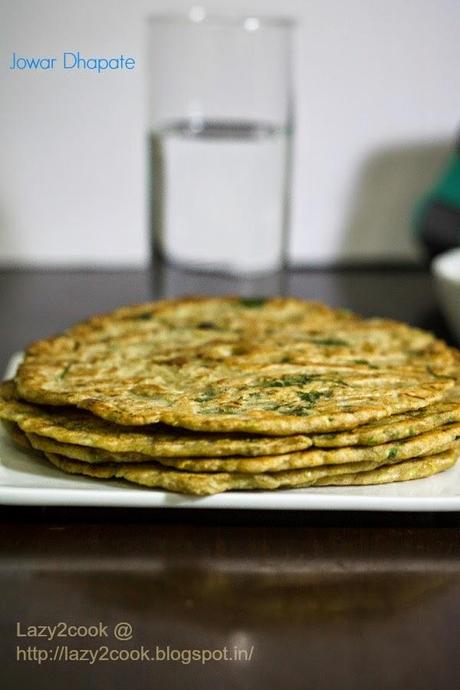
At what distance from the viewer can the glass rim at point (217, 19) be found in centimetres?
222

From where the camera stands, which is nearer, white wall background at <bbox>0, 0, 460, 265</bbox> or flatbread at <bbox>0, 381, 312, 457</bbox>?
flatbread at <bbox>0, 381, 312, 457</bbox>

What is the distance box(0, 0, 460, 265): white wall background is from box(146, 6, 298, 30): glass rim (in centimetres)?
2

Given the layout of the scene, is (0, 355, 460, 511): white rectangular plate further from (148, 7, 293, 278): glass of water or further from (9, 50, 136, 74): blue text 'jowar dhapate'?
(9, 50, 136, 74): blue text 'jowar dhapate'

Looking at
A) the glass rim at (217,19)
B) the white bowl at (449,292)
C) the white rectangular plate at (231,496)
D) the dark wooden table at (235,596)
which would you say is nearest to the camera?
the dark wooden table at (235,596)

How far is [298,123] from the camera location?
2.49m

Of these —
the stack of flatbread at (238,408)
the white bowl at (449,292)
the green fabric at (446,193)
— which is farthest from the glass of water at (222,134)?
the stack of flatbread at (238,408)

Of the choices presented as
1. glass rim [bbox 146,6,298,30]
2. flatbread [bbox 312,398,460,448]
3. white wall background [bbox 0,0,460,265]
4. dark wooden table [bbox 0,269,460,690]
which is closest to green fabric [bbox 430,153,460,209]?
white wall background [bbox 0,0,460,265]

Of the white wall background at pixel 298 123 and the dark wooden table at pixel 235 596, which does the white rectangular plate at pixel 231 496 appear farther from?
the white wall background at pixel 298 123

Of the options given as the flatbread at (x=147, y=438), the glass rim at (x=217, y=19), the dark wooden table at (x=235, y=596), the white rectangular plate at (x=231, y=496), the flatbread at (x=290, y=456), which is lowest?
the dark wooden table at (x=235, y=596)

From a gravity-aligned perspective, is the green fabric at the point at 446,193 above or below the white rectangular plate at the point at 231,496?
above

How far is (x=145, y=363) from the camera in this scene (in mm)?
1352

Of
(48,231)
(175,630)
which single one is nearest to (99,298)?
(48,231)

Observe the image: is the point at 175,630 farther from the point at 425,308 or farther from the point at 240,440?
the point at 425,308

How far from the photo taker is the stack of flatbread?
1.09 m
